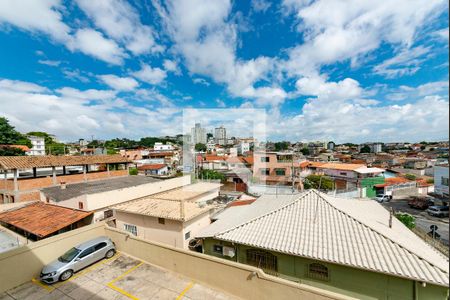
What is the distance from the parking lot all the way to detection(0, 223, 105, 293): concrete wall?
29 centimetres

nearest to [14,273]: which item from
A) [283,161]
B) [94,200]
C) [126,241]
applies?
[126,241]

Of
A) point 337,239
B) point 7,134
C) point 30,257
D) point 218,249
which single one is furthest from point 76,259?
point 7,134

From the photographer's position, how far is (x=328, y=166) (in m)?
41.2

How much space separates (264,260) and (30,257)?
8.52m

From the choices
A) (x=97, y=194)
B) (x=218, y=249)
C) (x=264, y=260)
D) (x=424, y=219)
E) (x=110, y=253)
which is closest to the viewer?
(x=264, y=260)

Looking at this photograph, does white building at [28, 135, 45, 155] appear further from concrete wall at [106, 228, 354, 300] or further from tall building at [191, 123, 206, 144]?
concrete wall at [106, 228, 354, 300]

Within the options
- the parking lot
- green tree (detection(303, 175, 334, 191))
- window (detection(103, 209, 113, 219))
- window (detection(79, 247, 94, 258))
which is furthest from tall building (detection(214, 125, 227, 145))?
the parking lot

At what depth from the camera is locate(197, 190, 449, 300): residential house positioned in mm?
5828

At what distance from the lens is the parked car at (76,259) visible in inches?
284

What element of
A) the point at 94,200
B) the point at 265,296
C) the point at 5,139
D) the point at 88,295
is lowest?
the point at 88,295

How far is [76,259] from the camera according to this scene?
7676mm

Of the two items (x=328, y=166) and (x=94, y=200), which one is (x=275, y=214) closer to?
(x=94, y=200)

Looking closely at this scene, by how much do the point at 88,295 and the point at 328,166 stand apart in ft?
140

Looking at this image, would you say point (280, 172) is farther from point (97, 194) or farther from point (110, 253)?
point (110, 253)
